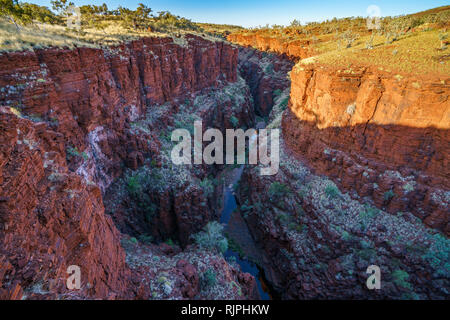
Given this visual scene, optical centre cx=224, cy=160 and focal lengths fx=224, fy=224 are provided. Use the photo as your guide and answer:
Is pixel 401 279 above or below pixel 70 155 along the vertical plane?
below

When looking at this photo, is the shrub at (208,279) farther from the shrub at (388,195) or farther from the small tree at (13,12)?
the small tree at (13,12)

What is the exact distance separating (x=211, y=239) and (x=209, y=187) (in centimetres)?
617

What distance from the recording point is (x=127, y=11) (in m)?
35.1

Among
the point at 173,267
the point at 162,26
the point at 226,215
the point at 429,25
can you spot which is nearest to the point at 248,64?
the point at 162,26

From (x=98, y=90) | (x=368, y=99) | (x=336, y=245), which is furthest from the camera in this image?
(x=98, y=90)

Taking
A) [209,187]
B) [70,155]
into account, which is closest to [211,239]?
[209,187]

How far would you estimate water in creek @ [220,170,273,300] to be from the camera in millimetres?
19797

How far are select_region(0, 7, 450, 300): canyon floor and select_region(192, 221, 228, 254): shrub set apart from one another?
168mm

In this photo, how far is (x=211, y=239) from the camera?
18703 millimetres

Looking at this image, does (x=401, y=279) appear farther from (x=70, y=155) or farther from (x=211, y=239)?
(x=70, y=155)

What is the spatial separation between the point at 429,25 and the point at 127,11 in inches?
1552

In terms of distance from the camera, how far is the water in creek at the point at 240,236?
19.8 meters

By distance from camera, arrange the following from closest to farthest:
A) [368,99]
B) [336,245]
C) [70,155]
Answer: [70,155]
[336,245]
[368,99]

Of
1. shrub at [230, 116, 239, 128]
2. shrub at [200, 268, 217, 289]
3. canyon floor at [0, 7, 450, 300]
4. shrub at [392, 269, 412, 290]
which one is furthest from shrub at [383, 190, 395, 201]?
shrub at [230, 116, 239, 128]
